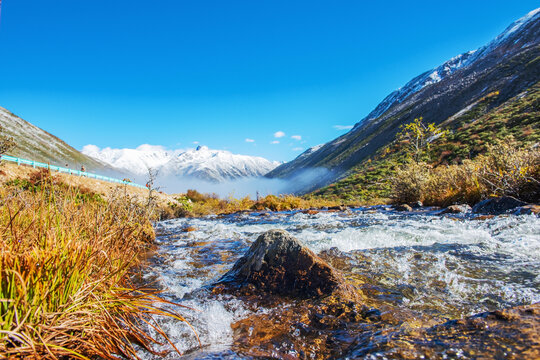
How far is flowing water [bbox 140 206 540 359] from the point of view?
8.71 feet

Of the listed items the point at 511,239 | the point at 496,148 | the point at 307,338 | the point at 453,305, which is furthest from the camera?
the point at 496,148

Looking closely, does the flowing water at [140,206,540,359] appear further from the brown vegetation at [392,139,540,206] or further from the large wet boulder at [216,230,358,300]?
the brown vegetation at [392,139,540,206]

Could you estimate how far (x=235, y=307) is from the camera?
3025 millimetres

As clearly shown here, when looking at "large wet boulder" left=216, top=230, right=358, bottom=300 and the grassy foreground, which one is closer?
the grassy foreground

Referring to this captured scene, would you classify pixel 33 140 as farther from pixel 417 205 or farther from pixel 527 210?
pixel 527 210

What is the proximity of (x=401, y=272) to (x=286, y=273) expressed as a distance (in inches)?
69.2

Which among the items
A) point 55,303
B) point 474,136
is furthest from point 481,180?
point 474,136

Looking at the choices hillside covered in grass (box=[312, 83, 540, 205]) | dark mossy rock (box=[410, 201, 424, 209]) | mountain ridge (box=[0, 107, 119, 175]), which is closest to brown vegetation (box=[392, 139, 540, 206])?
dark mossy rock (box=[410, 201, 424, 209])

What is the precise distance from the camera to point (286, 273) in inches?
133

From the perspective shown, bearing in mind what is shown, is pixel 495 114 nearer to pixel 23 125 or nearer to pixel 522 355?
pixel 522 355

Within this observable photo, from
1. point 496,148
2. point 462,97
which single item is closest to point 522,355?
point 496,148

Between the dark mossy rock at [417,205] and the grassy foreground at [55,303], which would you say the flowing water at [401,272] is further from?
the dark mossy rock at [417,205]

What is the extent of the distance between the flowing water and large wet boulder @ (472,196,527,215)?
0.98 m

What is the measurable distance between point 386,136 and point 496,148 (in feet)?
191
